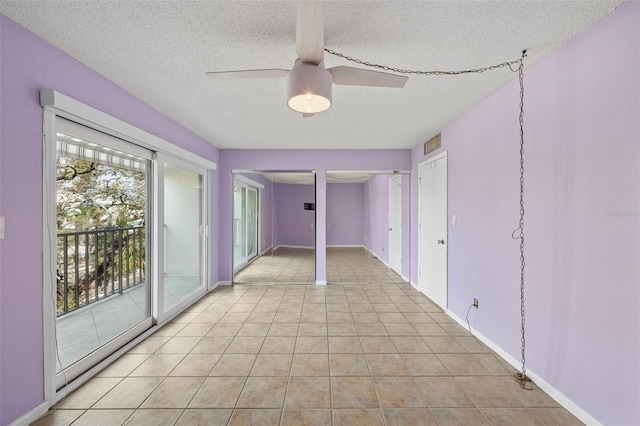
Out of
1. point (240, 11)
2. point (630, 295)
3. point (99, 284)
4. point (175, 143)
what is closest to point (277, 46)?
point (240, 11)

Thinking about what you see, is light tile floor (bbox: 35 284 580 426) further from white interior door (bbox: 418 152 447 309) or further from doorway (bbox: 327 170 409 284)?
doorway (bbox: 327 170 409 284)

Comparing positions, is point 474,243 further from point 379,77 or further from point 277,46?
point 277,46

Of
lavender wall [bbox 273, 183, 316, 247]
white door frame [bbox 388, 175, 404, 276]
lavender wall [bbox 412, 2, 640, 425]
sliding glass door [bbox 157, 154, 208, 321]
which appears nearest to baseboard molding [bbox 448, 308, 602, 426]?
lavender wall [bbox 412, 2, 640, 425]

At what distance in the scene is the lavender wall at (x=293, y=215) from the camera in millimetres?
8586

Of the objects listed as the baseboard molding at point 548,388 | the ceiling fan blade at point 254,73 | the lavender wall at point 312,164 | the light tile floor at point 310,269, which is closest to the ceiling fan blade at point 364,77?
the ceiling fan blade at point 254,73

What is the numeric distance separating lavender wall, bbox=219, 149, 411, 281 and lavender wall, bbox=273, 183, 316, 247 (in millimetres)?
3834

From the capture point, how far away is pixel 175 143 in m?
3.29

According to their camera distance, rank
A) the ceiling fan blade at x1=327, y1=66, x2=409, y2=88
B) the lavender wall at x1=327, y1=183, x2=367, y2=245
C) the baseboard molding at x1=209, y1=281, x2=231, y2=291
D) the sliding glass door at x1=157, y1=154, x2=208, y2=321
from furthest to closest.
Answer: the lavender wall at x1=327, y1=183, x2=367, y2=245
the baseboard molding at x1=209, y1=281, x2=231, y2=291
the sliding glass door at x1=157, y1=154, x2=208, y2=321
the ceiling fan blade at x1=327, y1=66, x2=409, y2=88

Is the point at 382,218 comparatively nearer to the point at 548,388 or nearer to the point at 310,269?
the point at 310,269

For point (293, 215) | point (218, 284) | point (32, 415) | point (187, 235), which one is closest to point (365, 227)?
point (293, 215)

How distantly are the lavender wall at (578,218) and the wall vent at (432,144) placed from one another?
1.08 metres

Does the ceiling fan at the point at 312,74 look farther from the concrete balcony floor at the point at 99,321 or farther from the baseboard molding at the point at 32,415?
the concrete balcony floor at the point at 99,321

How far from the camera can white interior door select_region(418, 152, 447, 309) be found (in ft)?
11.3

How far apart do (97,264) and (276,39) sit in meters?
3.36
